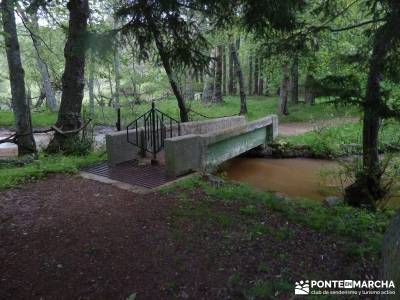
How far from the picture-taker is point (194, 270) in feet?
11.4

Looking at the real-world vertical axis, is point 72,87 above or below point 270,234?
above

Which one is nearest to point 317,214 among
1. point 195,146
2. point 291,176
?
point 195,146

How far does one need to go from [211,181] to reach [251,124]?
4.04 m

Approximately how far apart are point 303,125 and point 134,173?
1108 centimetres

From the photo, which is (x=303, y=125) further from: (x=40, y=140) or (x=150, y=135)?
(x=40, y=140)

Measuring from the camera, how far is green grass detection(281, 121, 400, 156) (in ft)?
36.2

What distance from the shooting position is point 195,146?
7.41 m

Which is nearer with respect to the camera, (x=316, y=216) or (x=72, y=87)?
(x=316, y=216)

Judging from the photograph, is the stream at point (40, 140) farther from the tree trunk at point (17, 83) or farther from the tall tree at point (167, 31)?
the tall tree at point (167, 31)

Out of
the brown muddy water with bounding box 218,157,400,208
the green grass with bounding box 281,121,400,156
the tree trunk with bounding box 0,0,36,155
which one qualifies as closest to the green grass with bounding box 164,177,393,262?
the brown muddy water with bounding box 218,157,400,208

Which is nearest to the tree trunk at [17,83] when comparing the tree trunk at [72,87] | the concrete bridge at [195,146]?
the tree trunk at [72,87]

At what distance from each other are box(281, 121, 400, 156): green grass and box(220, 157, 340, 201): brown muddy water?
641 millimetres

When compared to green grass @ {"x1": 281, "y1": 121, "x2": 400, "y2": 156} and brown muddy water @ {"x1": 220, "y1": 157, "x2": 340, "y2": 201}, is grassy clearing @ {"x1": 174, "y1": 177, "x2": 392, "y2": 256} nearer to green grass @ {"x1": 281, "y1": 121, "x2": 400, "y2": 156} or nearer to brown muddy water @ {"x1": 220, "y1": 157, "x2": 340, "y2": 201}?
brown muddy water @ {"x1": 220, "y1": 157, "x2": 340, "y2": 201}

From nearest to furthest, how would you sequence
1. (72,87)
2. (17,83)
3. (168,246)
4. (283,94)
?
(168,246) → (72,87) → (17,83) → (283,94)
